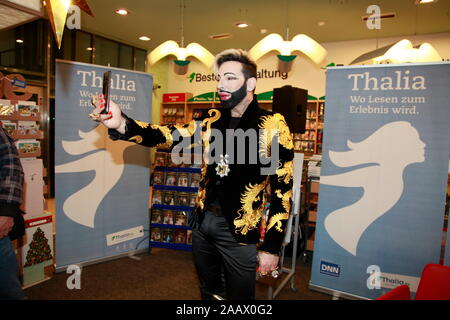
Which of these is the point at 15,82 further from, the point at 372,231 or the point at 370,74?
the point at 372,231

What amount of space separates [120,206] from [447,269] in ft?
9.98

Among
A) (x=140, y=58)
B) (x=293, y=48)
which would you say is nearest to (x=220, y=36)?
(x=140, y=58)

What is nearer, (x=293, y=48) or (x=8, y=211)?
(x=8, y=211)

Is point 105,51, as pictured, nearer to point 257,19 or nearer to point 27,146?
point 257,19

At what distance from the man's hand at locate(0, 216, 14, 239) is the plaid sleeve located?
27 millimetres

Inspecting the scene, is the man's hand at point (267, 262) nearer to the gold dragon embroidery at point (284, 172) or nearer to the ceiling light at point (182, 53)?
the gold dragon embroidery at point (284, 172)

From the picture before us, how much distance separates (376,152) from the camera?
2775 millimetres

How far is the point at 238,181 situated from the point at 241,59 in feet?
2.04

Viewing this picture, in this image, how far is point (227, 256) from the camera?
161 centimetres

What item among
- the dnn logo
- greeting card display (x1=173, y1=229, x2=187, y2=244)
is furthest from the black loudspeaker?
greeting card display (x1=173, y1=229, x2=187, y2=244)

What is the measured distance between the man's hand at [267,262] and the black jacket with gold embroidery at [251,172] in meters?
0.03

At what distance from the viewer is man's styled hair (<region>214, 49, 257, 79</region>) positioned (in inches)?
64.6

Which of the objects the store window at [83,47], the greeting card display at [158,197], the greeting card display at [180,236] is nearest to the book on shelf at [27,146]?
the greeting card display at [158,197]
